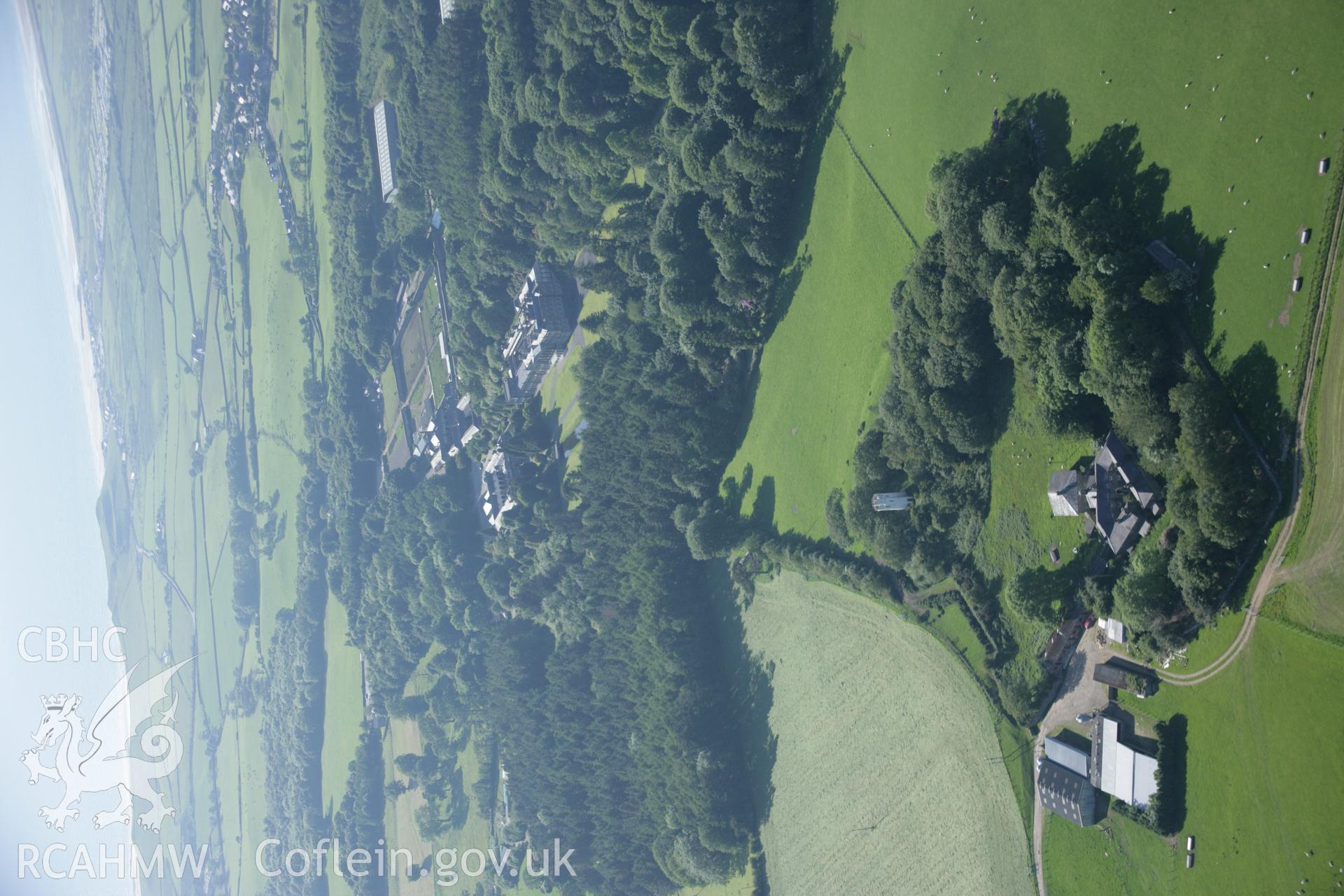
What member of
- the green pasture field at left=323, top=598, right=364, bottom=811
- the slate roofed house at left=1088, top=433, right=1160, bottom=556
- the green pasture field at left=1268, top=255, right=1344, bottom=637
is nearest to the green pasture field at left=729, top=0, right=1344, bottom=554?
the green pasture field at left=1268, top=255, right=1344, bottom=637

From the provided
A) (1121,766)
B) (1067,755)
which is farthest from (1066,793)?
(1121,766)

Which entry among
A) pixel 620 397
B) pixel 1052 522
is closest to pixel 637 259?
pixel 620 397

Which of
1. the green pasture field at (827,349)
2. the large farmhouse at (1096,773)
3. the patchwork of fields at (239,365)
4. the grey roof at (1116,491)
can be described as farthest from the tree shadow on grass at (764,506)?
the patchwork of fields at (239,365)

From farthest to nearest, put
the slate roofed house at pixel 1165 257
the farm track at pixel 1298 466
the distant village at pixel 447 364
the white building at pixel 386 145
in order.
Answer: the white building at pixel 386 145 → the distant village at pixel 447 364 → the slate roofed house at pixel 1165 257 → the farm track at pixel 1298 466

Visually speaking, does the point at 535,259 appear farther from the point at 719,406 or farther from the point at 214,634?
the point at 214,634

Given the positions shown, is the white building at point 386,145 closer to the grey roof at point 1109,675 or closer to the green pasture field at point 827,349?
the green pasture field at point 827,349

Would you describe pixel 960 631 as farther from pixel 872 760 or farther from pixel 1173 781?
pixel 1173 781
